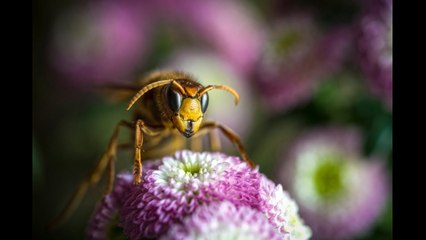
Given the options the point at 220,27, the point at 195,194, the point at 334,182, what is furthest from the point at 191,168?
the point at 220,27

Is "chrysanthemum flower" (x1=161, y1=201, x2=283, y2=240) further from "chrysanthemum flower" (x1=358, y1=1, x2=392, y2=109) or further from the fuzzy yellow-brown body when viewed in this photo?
"chrysanthemum flower" (x1=358, y1=1, x2=392, y2=109)

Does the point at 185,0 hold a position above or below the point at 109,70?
above

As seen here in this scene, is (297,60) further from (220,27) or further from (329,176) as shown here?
(220,27)

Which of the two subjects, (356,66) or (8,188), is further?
(356,66)

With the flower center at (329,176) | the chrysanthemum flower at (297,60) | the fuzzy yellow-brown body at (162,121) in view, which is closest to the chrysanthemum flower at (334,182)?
the flower center at (329,176)

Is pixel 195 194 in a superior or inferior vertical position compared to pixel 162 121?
inferior

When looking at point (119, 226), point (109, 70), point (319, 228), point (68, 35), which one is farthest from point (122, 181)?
point (68, 35)
